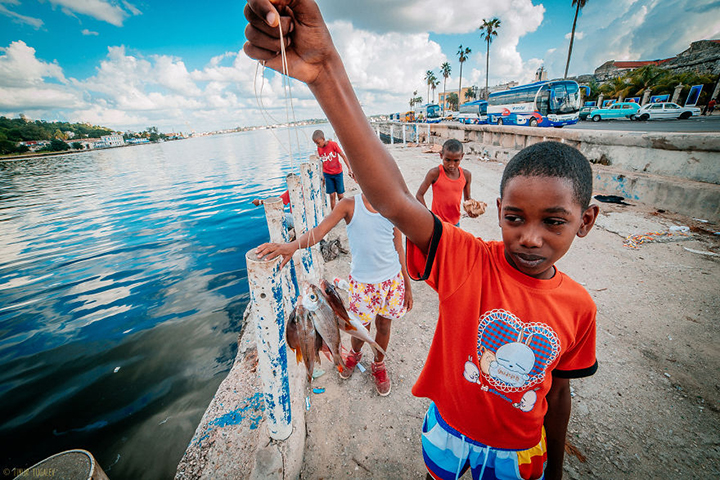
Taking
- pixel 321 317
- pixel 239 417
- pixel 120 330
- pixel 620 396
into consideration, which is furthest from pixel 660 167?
pixel 120 330

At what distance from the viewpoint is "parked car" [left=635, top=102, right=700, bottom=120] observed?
2136cm

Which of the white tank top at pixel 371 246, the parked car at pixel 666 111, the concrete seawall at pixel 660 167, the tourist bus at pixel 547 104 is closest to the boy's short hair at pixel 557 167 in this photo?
the white tank top at pixel 371 246

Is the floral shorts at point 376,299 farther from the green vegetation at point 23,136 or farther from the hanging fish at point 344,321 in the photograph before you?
the green vegetation at point 23,136

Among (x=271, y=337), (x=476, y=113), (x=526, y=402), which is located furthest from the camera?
(x=476, y=113)

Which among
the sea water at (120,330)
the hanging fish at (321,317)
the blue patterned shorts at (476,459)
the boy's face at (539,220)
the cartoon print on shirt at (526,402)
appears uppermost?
the boy's face at (539,220)

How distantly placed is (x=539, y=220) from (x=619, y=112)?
3508 centimetres

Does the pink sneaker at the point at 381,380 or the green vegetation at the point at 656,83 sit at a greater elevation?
the green vegetation at the point at 656,83

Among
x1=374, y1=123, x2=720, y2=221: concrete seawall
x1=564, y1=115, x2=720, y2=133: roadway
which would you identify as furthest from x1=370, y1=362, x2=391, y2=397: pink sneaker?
x1=564, y1=115, x2=720, y2=133: roadway

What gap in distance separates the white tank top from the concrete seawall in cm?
698

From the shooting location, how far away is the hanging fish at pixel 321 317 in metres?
1.37

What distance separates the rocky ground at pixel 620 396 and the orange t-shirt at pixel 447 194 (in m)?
1.32

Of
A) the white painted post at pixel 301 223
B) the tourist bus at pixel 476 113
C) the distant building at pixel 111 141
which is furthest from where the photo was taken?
the distant building at pixel 111 141

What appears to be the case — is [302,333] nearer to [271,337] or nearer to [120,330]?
[271,337]

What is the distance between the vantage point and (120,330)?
5.06 m
